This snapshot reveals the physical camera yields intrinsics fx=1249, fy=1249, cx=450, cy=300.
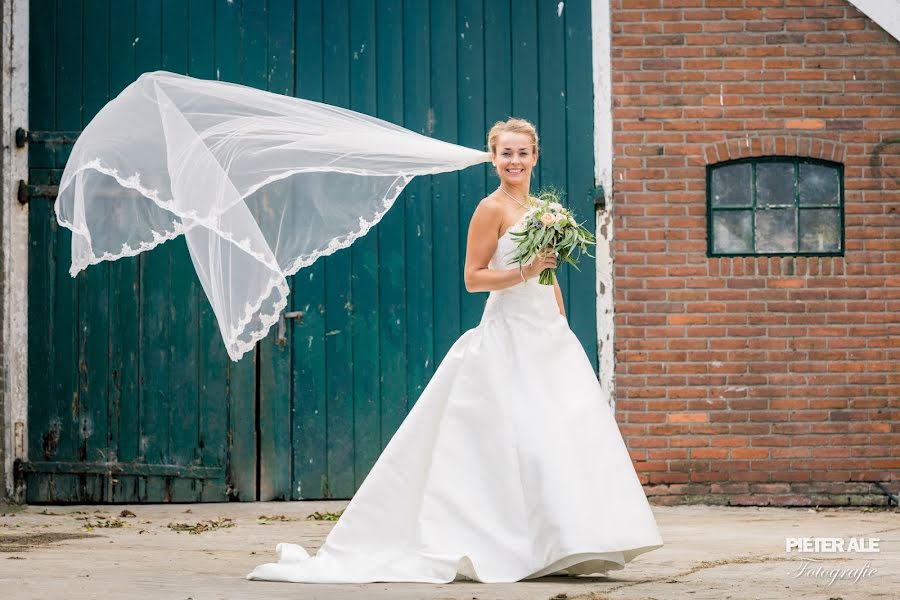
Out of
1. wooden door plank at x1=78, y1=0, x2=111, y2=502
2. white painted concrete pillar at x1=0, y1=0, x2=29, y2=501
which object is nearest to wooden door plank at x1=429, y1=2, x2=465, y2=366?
wooden door plank at x1=78, y1=0, x2=111, y2=502

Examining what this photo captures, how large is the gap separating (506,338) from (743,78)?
11.7 ft

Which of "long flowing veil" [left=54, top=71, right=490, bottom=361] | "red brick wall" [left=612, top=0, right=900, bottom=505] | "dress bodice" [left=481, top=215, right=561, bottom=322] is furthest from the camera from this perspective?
"red brick wall" [left=612, top=0, right=900, bottom=505]

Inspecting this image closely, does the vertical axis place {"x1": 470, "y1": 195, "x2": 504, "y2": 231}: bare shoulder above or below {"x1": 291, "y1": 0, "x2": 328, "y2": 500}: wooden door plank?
above

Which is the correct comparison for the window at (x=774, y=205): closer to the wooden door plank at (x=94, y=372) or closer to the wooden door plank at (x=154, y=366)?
the wooden door plank at (x=154, y=366)

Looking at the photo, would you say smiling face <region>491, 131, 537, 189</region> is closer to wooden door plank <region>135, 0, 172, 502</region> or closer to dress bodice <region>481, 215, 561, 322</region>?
dress bodice <region>481, 215, 561, 322</region>

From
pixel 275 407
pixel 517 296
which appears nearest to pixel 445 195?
pixel 275 407

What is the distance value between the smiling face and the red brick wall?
9.08 ft

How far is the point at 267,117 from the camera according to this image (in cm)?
500

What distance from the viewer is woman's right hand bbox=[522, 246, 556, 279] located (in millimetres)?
4648

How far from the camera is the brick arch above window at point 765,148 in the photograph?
7500mm

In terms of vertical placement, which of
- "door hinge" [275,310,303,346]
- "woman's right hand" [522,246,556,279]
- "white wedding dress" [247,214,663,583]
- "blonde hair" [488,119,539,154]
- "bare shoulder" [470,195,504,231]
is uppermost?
"blonde hair" [488,119,539,154]

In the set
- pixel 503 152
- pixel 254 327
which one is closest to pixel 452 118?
pixel 503 152

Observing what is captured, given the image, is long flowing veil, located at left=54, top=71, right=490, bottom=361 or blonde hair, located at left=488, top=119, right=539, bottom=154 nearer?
long flowing veil, located at left=54, top=71, right=490, bottom=361

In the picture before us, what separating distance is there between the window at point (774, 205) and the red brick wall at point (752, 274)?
9 centimetres
